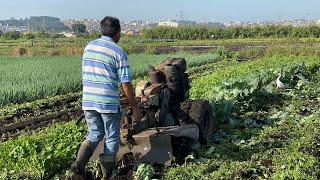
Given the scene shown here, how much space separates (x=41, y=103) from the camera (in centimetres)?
1299

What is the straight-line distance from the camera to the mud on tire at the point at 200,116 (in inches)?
295

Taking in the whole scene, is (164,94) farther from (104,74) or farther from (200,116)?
(104,74)

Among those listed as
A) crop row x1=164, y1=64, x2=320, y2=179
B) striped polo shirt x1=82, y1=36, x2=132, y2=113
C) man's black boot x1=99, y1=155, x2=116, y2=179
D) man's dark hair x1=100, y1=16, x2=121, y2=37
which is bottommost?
crop row x1=164, y1=64, x2=320, y2=179

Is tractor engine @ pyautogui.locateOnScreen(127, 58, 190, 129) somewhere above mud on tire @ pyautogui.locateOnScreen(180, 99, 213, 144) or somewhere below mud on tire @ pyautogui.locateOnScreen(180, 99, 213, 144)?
above

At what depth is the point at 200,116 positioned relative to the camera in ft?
24.8

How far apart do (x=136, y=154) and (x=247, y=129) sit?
122 inches

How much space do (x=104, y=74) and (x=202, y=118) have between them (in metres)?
2.60

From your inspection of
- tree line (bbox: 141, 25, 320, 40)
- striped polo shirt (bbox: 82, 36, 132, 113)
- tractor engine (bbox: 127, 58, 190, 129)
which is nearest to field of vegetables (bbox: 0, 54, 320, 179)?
tractor engine (bbox: 127, 58, 190, 129)

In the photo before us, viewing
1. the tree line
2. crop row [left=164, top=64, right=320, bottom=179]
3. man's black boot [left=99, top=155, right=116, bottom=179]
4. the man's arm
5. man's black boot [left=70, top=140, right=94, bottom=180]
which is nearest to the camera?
the man's arm

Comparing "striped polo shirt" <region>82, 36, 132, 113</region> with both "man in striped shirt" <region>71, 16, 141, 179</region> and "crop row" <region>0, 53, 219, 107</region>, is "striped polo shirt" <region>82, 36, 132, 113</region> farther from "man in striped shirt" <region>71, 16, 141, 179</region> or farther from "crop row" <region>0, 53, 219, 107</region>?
"crop row" <region>0, 53, 219, 107</region>

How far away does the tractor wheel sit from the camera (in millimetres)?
7500

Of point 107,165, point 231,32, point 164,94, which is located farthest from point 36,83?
point 231,32

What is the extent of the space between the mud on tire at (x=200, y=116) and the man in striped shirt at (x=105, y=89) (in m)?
2.01

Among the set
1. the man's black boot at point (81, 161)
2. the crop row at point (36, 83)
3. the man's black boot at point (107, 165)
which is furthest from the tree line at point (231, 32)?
the man's black boot at point (81, 161)
